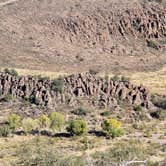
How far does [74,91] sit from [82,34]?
34.5 meters

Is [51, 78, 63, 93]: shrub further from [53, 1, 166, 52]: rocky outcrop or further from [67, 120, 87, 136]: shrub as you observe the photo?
[53, 1, 166, 52]: rocky outcrop

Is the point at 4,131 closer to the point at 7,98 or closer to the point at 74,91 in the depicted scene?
the point at 7,98

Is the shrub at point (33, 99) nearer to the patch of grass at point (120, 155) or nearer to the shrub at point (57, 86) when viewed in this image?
the shrub at point (57, 86)

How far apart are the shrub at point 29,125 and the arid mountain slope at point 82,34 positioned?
32.2m

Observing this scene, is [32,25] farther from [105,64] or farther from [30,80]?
[30,80]

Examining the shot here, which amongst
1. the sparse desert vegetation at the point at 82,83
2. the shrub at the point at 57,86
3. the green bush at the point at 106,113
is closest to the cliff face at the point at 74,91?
the shrub at the point at 57,86

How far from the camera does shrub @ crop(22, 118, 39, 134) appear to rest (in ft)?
153

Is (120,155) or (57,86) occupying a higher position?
(57,86)

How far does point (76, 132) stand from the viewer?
45500 millimetres

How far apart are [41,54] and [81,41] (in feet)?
30.0

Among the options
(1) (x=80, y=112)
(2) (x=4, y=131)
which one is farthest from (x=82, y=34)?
(2) (x=4, y=131)

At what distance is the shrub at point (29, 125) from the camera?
4653cm

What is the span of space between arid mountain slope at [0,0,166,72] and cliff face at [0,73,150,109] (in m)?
19.4

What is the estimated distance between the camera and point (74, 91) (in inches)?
2308
